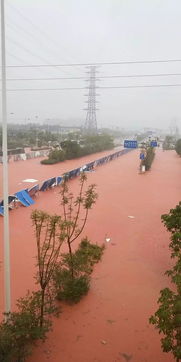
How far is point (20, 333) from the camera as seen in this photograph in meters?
4.39

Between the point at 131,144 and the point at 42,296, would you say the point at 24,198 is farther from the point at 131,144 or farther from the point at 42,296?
the point at 131,144

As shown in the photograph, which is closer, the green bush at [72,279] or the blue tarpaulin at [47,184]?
the green bush at [72,279]

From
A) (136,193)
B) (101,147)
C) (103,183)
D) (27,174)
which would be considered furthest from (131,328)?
(101,147)

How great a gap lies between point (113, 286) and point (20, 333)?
2.93m

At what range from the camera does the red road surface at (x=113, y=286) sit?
495 centimetres

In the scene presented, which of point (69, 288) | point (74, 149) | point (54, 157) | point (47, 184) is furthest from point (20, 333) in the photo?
point (74, 149)

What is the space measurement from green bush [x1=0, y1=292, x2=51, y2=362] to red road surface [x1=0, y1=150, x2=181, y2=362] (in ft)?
1.20

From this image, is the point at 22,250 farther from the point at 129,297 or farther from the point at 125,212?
the point at 125,212

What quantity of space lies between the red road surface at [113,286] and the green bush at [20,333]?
37 centimetres

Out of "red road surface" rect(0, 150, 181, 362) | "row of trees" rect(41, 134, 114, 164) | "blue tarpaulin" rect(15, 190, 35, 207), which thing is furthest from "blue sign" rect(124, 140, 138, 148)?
"blue tarpaulin" rect(15, 190, 35, 207)

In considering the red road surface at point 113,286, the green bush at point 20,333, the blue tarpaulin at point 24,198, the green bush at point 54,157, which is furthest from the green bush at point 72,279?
the green bush at point 54,157

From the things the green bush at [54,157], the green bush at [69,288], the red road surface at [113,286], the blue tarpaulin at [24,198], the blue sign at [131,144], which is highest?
the blue sign at [131,144]

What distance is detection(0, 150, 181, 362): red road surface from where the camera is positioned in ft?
16.3

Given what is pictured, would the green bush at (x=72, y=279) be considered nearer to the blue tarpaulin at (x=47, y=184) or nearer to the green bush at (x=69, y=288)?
the green bush at (x=69, y=288)
